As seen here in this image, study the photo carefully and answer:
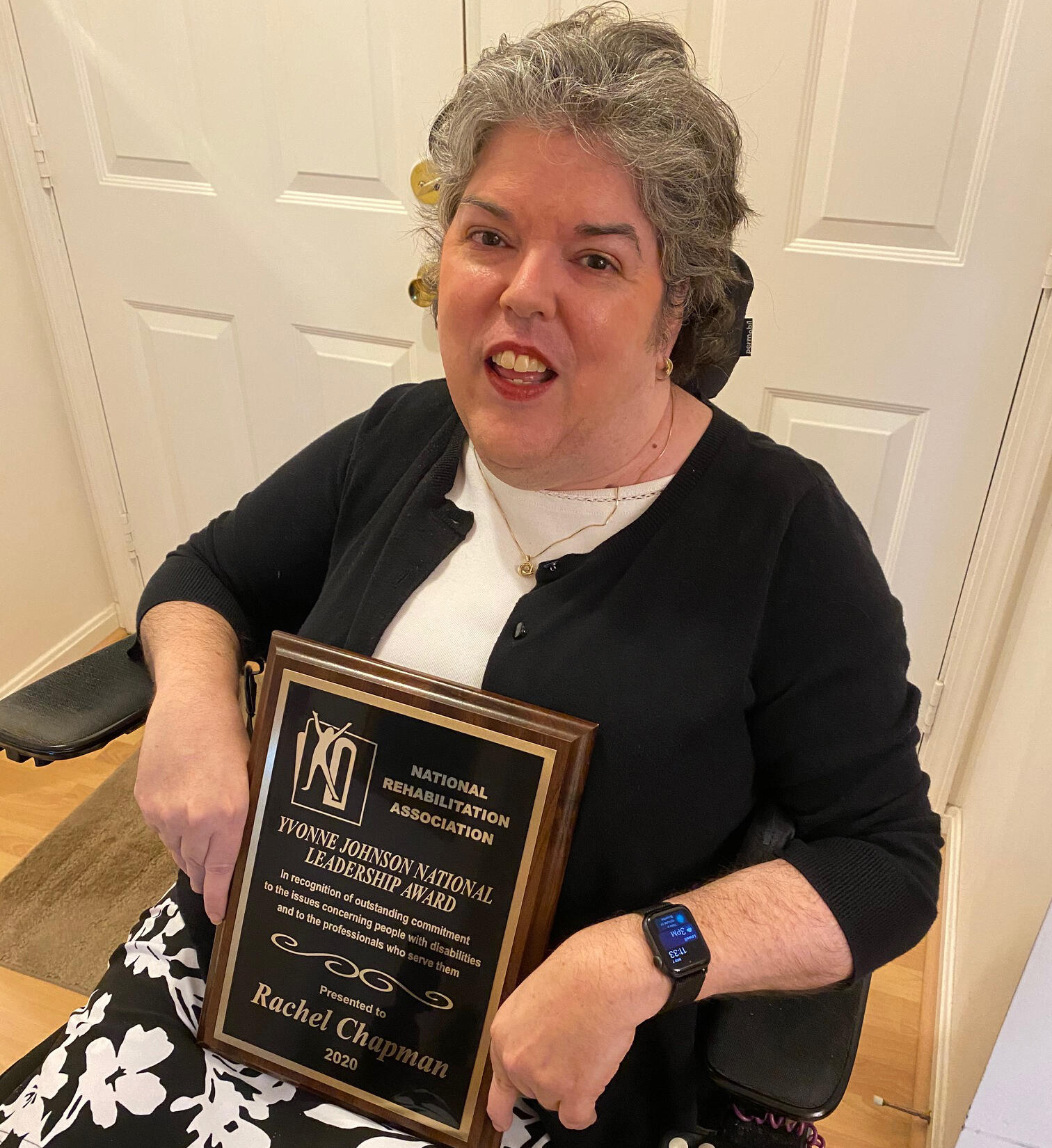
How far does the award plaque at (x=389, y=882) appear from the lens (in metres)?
0.81

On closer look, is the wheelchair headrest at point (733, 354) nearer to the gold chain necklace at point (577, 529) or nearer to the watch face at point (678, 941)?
the gold chain necklace at point (577, 529)

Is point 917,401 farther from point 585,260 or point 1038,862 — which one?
point 585,260

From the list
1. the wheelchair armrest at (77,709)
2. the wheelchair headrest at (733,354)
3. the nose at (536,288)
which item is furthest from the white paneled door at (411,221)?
the wheelchair armrest at (77,709)

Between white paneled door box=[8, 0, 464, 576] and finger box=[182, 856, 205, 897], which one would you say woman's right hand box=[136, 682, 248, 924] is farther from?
white paneled door box=[8, 0, 464, 576]

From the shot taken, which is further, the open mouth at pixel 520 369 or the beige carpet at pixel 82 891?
the beige carpet at pixel 82 891

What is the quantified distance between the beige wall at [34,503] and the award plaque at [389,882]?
4.84ft

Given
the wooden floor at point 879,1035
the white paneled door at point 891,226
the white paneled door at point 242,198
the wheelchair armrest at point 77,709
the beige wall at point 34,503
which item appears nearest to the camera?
the wheelchair armrest at point 77,709

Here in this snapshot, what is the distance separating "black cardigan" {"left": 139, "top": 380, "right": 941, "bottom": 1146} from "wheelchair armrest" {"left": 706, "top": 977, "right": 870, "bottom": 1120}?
0.20 ft

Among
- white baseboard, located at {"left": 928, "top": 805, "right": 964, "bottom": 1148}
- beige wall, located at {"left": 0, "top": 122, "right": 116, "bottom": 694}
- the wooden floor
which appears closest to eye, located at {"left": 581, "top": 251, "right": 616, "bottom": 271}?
white baseboard, located at {"left": 928, "top": 805, "right": 964, "bottom": 1148}

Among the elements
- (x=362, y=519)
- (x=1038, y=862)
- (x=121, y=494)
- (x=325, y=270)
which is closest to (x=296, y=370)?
(x=325, y=270)

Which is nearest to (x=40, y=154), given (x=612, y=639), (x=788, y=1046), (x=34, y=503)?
(x=34, y=503)

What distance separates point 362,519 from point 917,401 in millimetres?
901

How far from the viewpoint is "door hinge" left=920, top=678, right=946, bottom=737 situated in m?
1.63

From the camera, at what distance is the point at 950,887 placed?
1.64 metres
